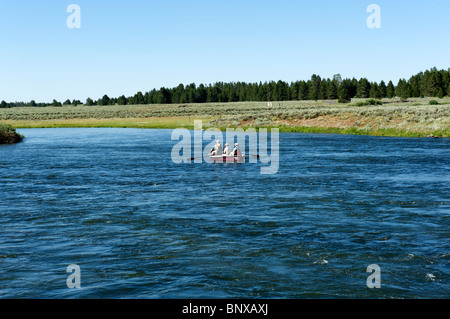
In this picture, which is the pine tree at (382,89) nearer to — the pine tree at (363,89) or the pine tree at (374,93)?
the pine tree at (363,89)

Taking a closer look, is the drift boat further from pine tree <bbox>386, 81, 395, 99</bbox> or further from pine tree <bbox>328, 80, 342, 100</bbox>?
pine tree <bbox>386, 81, 395, 99</bbox>

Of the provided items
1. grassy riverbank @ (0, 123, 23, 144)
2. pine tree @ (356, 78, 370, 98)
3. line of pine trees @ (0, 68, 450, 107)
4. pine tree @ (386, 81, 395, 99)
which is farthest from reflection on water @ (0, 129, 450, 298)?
pine tree @ (386, 81, 395, 99)

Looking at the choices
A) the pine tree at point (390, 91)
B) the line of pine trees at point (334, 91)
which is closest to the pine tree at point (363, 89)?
the line of pine trees at point (334, 91)

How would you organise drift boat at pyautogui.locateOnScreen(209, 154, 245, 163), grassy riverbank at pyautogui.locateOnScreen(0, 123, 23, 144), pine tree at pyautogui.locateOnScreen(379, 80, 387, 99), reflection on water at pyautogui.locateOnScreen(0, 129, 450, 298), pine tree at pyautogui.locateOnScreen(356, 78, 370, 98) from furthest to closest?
pine tree at pyautogui.locateOnScreen(379, 80, 387, 99), pine tree at pyautogui.locateOnScreen(356, 78, 370, 98), grassy riverbank at pyautogui.locateOnScreen(0, 123, 23, 144), drift boat at pyautogui.locateOnScreen(209, 154, 245, 163), reflection on water at pyautogui.locateOnScreen(0, 129, 450, 298)

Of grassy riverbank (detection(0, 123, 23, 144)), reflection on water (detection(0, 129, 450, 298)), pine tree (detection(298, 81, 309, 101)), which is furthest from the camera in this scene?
pine tree (detection(298, 81, 309, 101))

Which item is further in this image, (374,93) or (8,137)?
(374,93)

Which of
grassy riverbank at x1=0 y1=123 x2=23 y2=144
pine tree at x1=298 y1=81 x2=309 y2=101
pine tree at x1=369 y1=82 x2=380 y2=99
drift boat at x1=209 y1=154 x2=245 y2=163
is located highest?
pine tree at x1=298 y1=81 x2=309 y2=101

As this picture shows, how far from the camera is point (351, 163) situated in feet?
109

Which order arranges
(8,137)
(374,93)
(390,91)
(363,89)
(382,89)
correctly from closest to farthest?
1. (8,137)
2. (374,93)
3. (363,89)
4. (382,89)
5. (390,91)

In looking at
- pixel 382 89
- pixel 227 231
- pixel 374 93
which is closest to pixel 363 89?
pixel 374 93

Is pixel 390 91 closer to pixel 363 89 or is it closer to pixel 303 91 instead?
pixel 363 89

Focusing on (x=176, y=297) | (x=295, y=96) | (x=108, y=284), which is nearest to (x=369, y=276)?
(x=176, y=297)
